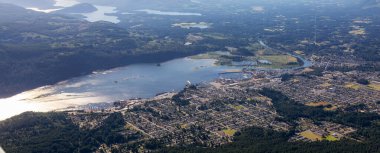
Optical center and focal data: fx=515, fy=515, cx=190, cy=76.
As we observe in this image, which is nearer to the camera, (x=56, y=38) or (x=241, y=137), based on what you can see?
(x=241, y=137)

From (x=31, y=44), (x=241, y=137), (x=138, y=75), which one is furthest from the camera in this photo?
(x=31, y=44)

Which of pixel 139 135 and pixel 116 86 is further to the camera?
pixel 116 86

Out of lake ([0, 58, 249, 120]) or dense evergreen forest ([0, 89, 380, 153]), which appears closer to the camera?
dense evergreen forest ([0, 89, 380, 153])

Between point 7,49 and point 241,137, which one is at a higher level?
point 7,49

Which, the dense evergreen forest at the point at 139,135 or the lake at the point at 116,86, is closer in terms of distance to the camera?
the dense evergreen forest at the point at 139,135

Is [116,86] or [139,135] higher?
[116,86]

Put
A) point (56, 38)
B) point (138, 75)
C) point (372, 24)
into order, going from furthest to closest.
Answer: point (372, 24), point (56, 38), point (138, 75)

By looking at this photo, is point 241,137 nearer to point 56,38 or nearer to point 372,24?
point 56,38

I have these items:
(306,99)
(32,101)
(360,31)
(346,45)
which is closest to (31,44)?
(32,101)

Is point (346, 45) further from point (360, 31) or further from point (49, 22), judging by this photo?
point (49, 22)
